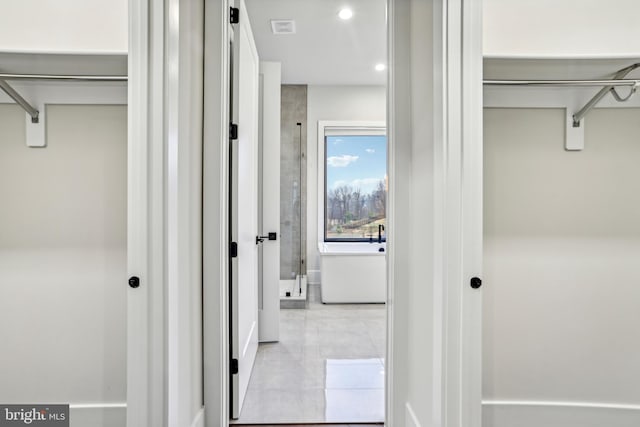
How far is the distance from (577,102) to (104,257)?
171 cm

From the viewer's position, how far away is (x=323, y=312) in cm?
365

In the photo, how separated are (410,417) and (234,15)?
2126mm

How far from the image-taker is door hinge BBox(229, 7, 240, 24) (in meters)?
1.77

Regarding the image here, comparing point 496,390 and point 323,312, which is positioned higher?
point 496,390

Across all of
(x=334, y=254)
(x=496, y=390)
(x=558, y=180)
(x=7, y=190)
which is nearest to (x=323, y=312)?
(x=334, y=254)

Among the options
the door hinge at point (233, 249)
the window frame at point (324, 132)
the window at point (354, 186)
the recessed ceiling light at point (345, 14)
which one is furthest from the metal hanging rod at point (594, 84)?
the window at point (354, 186)

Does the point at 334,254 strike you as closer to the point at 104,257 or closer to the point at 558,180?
the point at 558,180

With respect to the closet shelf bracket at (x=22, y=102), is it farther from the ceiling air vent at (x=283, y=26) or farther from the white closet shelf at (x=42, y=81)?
the ceiling air vent at (x=283, y=26)

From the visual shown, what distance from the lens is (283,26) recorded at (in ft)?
9.94

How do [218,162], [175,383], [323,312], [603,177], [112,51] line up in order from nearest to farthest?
[112,51] → [175,383] → [603,177] → [218,162] → [323,312]

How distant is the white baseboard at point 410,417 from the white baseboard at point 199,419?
0.92 m

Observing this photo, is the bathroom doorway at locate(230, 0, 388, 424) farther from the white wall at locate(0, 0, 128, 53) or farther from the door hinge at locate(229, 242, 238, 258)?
the white wall at locate(0, 0, 128, 53)

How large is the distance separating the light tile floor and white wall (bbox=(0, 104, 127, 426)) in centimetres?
114

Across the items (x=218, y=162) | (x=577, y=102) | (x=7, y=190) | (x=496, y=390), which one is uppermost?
(x=577, y=102)
